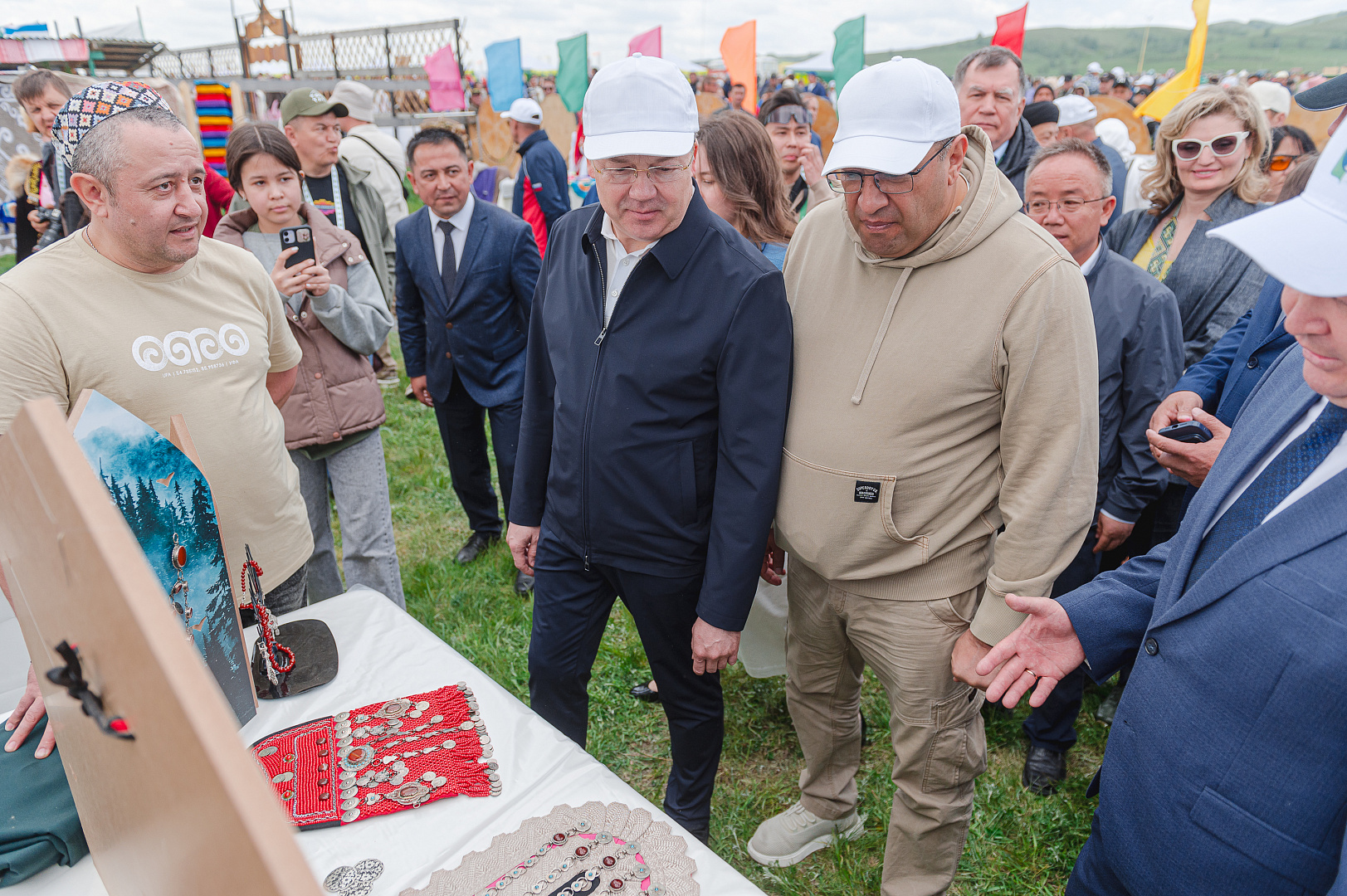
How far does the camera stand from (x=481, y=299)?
11.3 ft

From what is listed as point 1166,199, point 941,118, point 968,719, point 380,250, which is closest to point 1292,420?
point 941,118

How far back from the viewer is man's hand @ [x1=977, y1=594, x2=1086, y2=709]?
1.42 metres

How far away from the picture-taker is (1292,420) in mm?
1135

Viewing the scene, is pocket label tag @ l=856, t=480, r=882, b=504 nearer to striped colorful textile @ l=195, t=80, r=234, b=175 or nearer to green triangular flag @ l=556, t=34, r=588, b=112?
striped colorful textile @ l=195, t=80, r=234, b=175

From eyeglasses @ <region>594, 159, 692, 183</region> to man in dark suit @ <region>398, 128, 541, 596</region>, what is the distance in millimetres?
1704

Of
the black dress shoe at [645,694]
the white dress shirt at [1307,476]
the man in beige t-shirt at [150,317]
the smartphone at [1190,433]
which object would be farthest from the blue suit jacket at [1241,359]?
the man in beige t-shirt at [150,317]

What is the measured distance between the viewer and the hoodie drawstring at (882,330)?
165 centimetres

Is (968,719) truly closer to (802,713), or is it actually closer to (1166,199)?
(802,713)

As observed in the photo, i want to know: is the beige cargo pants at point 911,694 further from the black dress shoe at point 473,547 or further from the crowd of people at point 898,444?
the black dress shoe at point 473,547

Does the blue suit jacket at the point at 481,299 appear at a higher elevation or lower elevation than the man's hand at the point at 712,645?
higher

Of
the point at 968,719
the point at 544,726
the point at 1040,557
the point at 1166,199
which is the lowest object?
the point at 968,719

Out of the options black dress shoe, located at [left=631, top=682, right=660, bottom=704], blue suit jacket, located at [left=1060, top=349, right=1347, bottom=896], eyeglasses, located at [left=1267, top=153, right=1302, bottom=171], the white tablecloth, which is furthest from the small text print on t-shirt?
eyeglasses, located at [left=1267, top=153, right=1302, bottom=171]

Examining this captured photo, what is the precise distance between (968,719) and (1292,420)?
103 centimetres

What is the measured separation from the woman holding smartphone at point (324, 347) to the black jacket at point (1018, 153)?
9.19 feet
